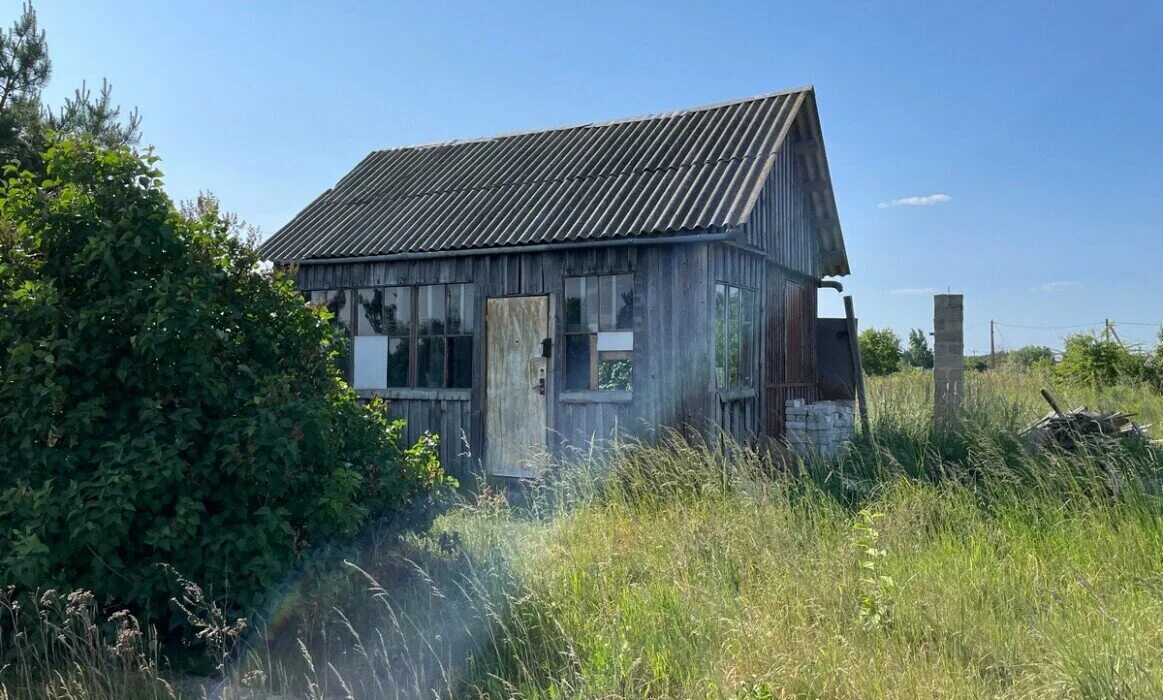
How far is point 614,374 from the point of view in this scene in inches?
373

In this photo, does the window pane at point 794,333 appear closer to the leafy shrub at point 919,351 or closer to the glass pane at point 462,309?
the glass pane at point 462,309

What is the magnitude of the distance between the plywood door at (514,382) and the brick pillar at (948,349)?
5.87m

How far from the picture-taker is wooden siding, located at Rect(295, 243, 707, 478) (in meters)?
9.11

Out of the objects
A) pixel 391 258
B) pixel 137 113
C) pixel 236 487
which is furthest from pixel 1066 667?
pixel 137 113

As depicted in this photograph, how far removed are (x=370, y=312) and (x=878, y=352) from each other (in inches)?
1091

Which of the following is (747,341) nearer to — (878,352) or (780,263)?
(780,263)

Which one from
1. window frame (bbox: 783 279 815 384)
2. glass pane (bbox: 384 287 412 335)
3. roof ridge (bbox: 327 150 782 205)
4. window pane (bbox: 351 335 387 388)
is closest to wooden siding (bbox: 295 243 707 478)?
glass pane (bbox: 384 287 412 335)

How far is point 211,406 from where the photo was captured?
4992mm

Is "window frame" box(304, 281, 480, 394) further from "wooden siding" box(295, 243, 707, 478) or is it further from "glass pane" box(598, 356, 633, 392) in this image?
"glass pane" box(598, 356, 633, 392)

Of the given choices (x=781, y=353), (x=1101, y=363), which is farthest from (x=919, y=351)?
(x=781, y=353)

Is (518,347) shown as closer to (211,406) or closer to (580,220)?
(580,220)

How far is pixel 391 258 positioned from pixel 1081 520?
8.27m

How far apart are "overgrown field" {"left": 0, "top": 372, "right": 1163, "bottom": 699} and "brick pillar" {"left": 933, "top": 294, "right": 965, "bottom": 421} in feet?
17.0

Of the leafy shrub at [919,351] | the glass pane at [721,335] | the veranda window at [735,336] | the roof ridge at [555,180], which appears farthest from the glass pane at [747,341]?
the leafy shrub at [919,351]
